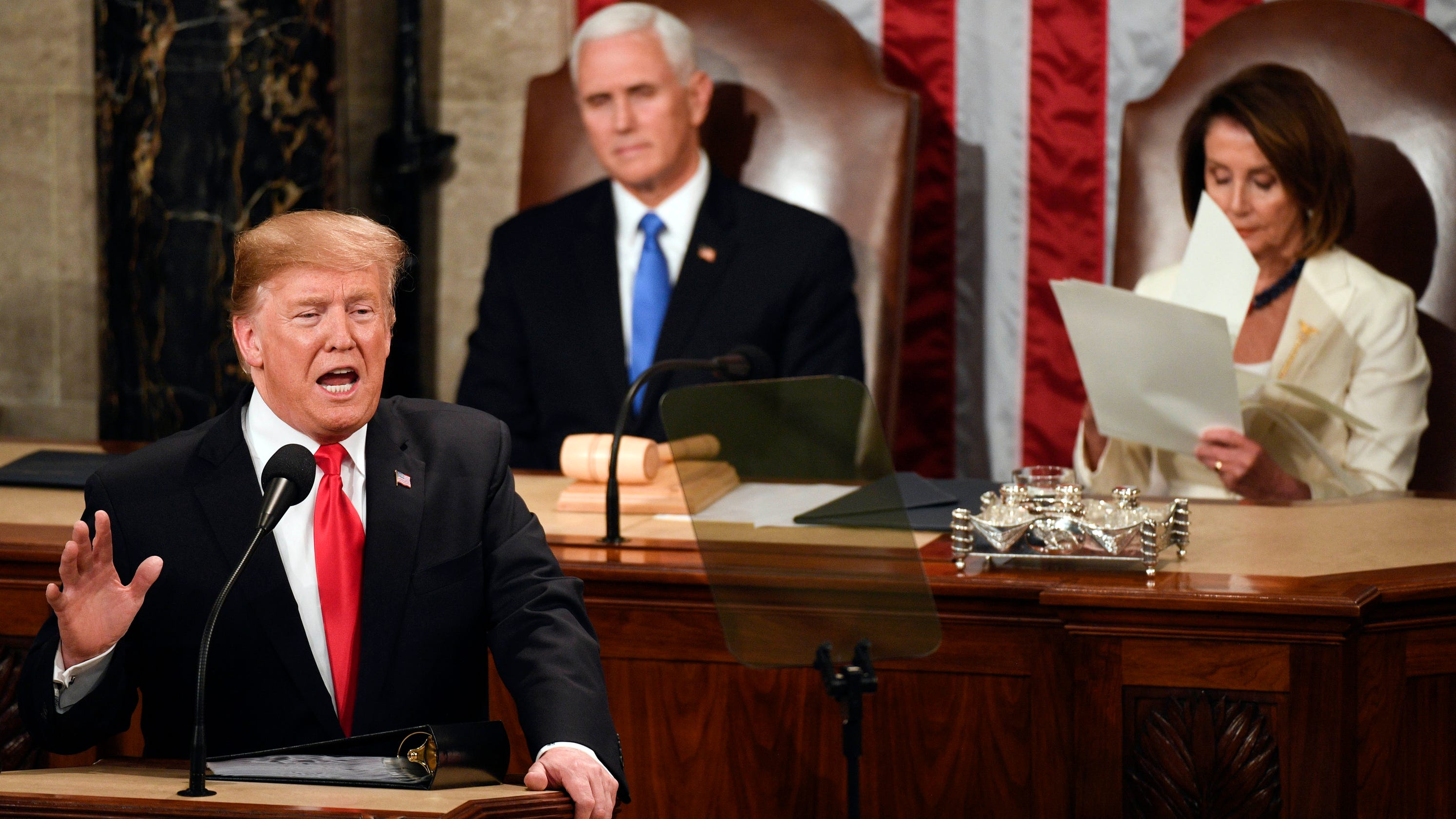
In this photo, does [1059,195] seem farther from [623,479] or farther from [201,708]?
[201,708]

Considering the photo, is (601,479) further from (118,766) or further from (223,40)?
(223,40)

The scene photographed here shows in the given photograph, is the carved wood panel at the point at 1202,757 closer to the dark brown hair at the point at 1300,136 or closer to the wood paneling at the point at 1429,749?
the wood paneling at the point at 1429,749

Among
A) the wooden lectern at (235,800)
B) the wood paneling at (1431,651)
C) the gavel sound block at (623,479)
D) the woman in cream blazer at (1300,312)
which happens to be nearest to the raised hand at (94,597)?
the wooden lectern at (235,800)

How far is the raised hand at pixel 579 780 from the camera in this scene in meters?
1.81

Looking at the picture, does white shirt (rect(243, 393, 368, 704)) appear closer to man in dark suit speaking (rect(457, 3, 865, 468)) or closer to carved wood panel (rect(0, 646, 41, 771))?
carved wood panel (rect(0, 646, 41, 771))

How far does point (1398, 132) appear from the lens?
405 centimetres

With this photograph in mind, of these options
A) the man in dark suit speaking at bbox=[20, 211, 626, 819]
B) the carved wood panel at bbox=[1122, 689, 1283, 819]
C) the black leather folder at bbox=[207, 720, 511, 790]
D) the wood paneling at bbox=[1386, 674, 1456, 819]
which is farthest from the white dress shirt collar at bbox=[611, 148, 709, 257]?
the black leather folder at bbox=[207, 720, 511, 790]

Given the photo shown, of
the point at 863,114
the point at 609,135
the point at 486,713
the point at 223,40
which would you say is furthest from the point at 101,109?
the point at 486,713

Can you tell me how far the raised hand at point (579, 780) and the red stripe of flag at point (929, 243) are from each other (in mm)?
2895

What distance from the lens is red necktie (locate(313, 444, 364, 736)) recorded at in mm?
2027

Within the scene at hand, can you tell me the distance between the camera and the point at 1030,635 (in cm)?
236

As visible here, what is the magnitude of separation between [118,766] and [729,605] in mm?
769

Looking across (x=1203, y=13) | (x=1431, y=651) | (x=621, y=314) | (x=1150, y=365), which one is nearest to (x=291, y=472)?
(x=1431, y=651)

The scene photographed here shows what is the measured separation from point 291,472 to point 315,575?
0.34 metres
